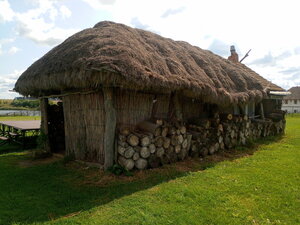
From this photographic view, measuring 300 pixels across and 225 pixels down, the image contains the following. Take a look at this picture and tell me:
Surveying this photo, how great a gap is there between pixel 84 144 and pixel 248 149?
252 inches

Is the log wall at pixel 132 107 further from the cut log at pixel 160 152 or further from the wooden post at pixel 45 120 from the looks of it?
the wooden post at pixel 45 120

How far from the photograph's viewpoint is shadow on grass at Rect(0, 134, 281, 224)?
3.99m

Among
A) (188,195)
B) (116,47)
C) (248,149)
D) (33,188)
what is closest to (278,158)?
(248,149)

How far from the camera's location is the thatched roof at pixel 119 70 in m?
5.41

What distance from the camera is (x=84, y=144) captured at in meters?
6.90

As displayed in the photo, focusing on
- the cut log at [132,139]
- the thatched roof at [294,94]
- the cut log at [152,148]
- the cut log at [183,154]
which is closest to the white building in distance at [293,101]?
the thatched roof at [294,94]

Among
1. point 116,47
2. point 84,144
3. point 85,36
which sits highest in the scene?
point 85,36

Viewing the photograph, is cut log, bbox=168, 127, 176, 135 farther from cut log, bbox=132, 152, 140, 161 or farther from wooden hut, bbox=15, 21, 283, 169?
cut log, bbox=132, 152, 140, 161

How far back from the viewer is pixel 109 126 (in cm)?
584

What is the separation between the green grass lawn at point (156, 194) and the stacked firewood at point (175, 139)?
393mm

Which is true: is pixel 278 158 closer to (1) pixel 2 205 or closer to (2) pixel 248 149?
(2) pixel 248 149

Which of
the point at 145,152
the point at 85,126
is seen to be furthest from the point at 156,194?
the point at 85,126

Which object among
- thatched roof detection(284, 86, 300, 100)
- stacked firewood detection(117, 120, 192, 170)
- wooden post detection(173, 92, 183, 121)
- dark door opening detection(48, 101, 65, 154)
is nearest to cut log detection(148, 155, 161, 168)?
stacked firewood detection(117, 120, 192, 170)

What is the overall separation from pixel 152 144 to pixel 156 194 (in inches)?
72.8
